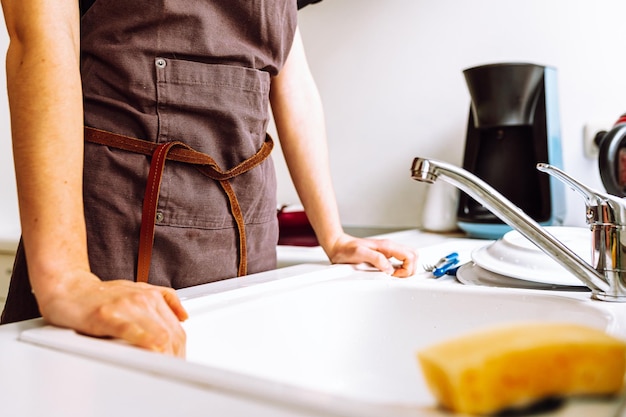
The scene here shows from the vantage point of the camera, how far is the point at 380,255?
0.87 metres

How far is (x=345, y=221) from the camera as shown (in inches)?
66.6

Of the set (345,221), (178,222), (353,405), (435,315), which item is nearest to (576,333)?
(353,405)

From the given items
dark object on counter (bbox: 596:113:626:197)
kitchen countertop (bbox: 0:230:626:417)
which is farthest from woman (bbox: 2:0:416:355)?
dark object on counter (bbox: 596:113:626:197)

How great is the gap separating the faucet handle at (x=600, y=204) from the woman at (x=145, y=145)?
0.93 ft

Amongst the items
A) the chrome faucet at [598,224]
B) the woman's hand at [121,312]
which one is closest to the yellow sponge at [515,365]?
the woman's hand at [121,312]

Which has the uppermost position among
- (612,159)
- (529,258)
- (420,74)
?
(420,74)

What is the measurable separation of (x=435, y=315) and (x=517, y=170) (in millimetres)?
661

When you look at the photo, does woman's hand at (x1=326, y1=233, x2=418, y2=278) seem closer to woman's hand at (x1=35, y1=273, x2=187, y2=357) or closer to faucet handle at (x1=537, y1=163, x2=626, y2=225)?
faucet handle at (x1=537, y1=163, x2=626, y2=225)

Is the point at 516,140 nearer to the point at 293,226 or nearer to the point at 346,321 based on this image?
the point at 293,226

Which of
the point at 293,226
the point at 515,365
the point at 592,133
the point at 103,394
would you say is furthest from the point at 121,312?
the point at 592,133

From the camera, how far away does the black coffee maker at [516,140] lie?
4.05ft

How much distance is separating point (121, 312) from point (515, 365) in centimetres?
31

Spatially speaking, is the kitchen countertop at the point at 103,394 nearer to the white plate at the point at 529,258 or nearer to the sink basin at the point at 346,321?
the sink basin at the point at 346,321

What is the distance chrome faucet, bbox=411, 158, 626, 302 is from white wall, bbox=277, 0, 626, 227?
0.77 metres
